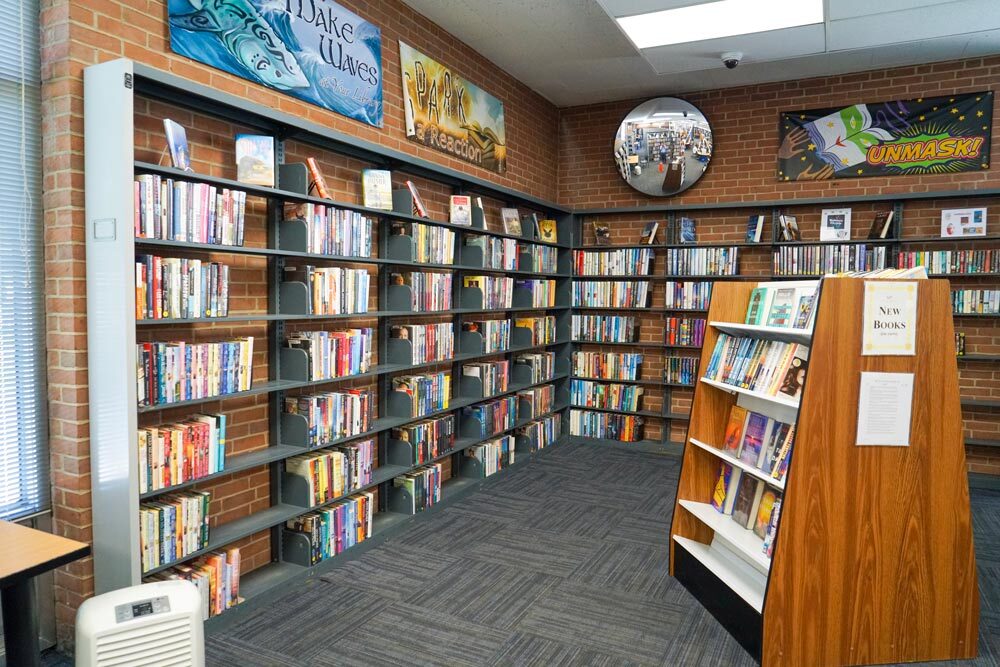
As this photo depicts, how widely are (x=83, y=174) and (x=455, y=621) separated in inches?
91.6

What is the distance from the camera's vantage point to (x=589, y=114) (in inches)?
256

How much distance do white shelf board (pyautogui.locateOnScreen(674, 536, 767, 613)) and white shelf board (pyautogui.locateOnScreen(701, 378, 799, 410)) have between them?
27.8 inches

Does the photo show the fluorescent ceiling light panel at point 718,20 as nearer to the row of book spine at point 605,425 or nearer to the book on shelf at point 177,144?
the book on shelf at point 177,144

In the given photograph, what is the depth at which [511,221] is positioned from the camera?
212 inches

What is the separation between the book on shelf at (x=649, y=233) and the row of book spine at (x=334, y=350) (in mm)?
3175

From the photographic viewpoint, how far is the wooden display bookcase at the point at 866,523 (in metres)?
2.43

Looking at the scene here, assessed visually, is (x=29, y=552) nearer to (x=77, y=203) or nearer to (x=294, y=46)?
(x=77, y=203)

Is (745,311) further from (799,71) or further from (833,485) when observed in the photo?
(799,71)

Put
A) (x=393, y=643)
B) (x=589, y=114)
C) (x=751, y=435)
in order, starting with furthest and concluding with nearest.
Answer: (x=589, y=114) → (x=751, y=435) → (x=393, y=643)

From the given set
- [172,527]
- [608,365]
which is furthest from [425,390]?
[608,365]

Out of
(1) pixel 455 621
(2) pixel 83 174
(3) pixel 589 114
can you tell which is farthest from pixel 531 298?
(2) pixel 83 174

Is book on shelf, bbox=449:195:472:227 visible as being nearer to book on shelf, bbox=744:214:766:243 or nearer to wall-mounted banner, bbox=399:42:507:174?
wall-mounted banner, bbox=399:42:507:174

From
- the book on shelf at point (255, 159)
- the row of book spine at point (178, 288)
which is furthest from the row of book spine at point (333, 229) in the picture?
the row of book spine at point (178, 288)

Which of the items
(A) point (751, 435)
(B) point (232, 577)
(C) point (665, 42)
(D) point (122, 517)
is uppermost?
(C) point (665, 42)
